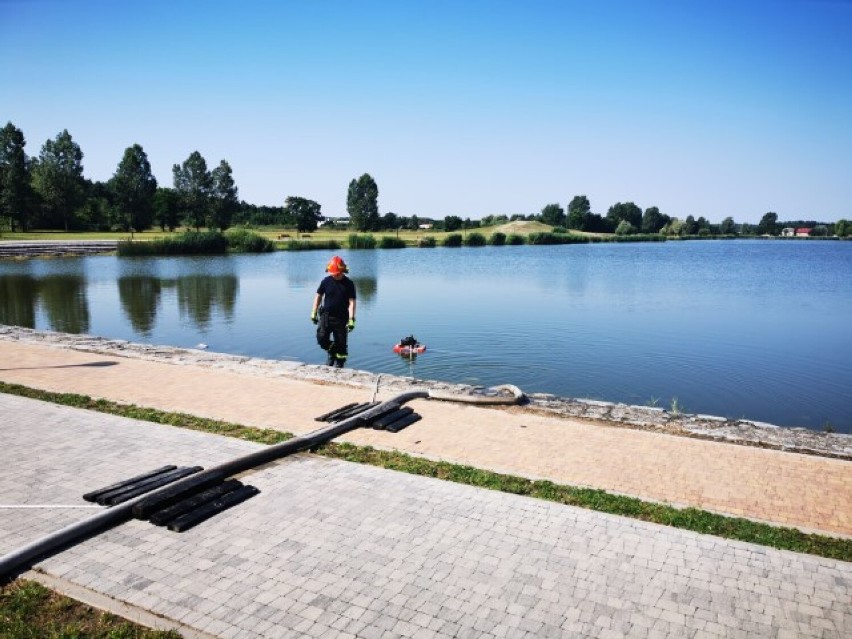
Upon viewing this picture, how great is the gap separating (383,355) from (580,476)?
1108 cm

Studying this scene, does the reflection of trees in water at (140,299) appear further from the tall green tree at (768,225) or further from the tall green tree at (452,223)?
the tall green tree at (768,225)

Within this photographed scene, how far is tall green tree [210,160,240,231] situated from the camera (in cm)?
9538

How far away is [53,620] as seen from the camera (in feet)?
13.3

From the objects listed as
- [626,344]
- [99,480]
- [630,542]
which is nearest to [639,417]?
[630,542]

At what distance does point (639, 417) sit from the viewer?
29.3 ft

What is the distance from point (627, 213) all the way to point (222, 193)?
105 meters

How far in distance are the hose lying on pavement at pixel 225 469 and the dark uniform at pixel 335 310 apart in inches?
115

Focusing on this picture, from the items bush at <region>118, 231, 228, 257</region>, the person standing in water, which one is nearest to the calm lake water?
the person standing in water

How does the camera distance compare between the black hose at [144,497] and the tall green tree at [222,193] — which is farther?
the tall green tree at [222,193]

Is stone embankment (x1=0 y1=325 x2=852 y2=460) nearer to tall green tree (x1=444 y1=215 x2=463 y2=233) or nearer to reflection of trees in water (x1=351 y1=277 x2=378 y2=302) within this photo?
reflection of trees in water (x1=351 y1=277 x2=378 y2=302)

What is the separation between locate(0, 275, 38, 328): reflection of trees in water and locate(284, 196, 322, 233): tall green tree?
74.6 meters

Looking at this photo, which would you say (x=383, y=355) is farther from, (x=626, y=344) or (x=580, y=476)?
(x=580, y=476)

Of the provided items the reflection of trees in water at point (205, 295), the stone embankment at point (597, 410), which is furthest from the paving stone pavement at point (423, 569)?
the reflection of trees in water at point (205, 295)

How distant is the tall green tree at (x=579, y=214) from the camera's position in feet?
477
